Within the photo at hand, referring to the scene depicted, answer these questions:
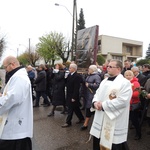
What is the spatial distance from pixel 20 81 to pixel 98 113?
136cm

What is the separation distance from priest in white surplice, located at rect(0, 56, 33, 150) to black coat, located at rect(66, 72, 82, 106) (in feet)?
9.41

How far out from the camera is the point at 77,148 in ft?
14.4

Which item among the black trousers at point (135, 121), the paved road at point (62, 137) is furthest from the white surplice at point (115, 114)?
the black trousers at point (135, 121)

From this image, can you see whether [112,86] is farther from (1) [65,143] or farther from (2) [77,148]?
(1) [65,143]

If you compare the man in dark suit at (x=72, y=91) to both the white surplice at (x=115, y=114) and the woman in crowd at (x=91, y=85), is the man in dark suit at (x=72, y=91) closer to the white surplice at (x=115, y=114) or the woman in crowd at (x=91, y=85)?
the woman in crowd at (x=91, y=85)

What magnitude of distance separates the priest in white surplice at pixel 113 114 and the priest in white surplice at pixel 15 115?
110 cm

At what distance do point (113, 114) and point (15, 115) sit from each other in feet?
4.74

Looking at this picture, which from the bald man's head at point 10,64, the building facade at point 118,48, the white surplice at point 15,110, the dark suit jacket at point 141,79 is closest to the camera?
the white surplice at point 15,110

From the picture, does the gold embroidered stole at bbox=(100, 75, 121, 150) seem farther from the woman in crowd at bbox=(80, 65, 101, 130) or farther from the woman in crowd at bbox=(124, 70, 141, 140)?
the woman in crowd at bbox=(80, 65, 101, 130)

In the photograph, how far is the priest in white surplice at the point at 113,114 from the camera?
10.2 ft

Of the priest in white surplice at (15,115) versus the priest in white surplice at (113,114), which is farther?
the priest in white surplice at (113,114)

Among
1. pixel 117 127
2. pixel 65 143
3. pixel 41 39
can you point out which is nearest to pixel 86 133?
pixel 65 143

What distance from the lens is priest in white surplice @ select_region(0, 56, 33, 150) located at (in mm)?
2818

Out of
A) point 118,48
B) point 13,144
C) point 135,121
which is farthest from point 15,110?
point 118,48
